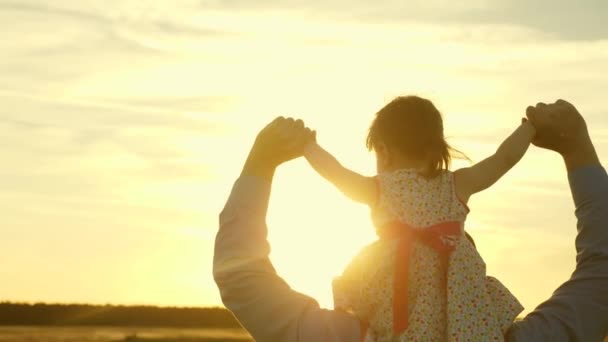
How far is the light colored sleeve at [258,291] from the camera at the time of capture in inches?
129

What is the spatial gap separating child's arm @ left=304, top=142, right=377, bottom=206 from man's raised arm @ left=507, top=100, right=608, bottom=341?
0.63 metres

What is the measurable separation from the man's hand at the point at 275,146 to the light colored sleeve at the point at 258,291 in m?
0.15

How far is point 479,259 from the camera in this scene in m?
3.75

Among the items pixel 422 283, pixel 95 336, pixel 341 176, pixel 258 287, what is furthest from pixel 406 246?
pixel 95 336

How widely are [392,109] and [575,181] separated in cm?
77

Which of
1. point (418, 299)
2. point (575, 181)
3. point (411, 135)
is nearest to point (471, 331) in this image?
point (418, 299)

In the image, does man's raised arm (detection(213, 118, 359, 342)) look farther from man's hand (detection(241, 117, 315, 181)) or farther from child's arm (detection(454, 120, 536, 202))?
child's arm (detection(454, 120, 536, 202))

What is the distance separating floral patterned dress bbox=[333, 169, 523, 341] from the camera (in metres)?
3.54

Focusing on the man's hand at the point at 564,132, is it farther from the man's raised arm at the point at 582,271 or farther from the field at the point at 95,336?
the field at the point at 95,336

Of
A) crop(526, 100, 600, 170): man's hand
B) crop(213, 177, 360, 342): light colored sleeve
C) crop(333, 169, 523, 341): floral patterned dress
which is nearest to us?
crop(213, 177, 360, 342): light colored sleeve

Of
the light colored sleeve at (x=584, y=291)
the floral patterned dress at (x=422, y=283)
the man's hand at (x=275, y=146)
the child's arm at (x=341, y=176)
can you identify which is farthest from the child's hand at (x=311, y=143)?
the light colored sleeve at (x=584, y=291)

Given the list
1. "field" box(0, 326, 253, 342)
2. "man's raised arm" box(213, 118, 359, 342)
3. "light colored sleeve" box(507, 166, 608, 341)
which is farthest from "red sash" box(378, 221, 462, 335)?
"field" box(0, 326, 253, 342)

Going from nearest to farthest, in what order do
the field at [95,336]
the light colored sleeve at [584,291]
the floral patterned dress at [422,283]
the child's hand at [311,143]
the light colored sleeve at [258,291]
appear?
1. the light colored sleeve at [258,291]
2. the light colored sleeve at [584,291]
3. the floral patterned dress at [422,283]
4. the child's hand at [311,143]
5. the field at [95,336]

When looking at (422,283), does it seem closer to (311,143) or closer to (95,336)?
(311,143)
